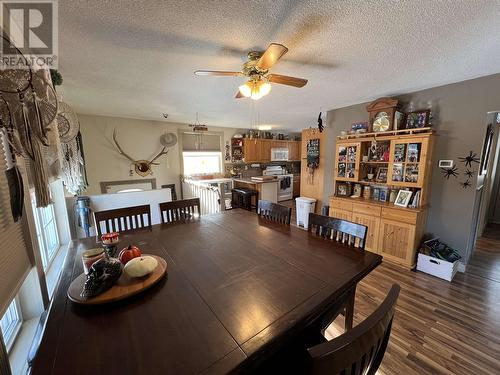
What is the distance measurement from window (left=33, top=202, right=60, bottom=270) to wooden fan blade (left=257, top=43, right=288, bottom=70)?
2350 mm

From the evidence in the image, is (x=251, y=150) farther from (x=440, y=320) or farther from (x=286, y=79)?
(x=440, y=320)

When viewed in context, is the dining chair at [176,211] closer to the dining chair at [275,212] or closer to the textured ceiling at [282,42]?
the dining chair at [275,212]

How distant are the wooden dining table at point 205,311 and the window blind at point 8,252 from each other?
201 millimetres

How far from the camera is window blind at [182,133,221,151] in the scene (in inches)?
201

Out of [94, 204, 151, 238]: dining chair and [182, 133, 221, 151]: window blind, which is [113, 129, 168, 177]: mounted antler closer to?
[182, 133, 221, 151]: window blind

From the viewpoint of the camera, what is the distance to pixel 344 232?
5.23 ft

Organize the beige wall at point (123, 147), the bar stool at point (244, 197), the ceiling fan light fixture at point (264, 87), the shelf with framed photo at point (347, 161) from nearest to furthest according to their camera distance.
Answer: the ceiling fan light fixture at point (264, 87), the shelf with framed photo at point (347, 161), the beige wall at point (123, 147), the bar stool at point (244, 197)

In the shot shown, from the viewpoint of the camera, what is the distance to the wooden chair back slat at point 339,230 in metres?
1.50

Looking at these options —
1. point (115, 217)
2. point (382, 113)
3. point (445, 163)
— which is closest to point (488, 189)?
point (445, 163)

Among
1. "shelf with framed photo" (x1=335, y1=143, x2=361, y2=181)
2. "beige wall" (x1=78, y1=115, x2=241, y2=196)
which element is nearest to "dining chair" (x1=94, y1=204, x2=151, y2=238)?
"beige wall" (x1=78, y1=115, x2=241, y2=196)

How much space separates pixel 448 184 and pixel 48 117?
396 centimetres

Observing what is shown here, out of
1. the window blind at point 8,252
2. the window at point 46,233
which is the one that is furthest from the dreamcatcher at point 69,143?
the window blind at point 8,252

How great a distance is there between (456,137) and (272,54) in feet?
8.72

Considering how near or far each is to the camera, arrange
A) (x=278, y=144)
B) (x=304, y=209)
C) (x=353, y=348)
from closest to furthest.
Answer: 1. (x=353, y=348)
2. (x=304, y=209)
3. (x=278, y=144)
